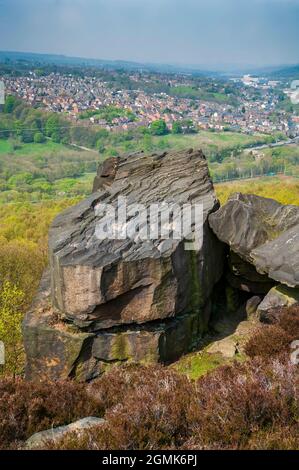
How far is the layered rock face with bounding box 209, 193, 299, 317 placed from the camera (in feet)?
39.1

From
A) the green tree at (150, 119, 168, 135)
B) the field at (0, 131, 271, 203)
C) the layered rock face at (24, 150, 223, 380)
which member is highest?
the layered rock face at (24, 150, 223, 380)

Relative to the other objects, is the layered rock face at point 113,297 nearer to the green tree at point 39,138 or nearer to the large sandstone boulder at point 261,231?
the large sandstone boulder at point 261,231


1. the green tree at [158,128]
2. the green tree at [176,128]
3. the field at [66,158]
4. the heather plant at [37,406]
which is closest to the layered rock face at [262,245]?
the heather plant at [37,406]

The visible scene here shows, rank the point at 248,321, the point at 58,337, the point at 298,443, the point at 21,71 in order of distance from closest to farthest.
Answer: the point at 298,443, the point at 58,337, the point at 248,321, the point at 21,71

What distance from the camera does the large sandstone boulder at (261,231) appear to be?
11984mm

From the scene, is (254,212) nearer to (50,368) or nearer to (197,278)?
(197,278)

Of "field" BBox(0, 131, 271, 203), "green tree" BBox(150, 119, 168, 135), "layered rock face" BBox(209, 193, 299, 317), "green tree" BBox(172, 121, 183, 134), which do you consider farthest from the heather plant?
"green tree" BBox(172, 121, 183, 134)

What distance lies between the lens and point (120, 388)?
7.84 m

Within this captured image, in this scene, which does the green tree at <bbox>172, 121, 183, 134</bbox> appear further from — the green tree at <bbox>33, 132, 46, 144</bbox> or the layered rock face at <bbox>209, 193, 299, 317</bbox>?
the layered rock face at <bbox>209, 193, 299, 317</bbox>

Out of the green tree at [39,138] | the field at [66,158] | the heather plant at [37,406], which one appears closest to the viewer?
the heather plant at [37,406]

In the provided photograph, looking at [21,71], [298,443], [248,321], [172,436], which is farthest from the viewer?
[21,71]

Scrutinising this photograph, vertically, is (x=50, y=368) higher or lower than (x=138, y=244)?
lower

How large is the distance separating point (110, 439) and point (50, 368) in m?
7.06

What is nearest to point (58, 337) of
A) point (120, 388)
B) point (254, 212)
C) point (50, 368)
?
point (50, 368)
